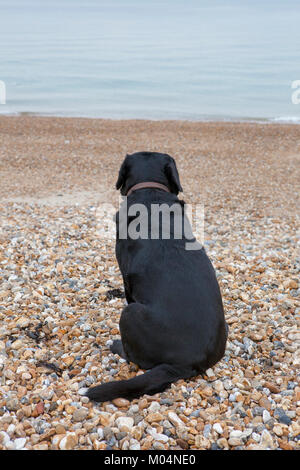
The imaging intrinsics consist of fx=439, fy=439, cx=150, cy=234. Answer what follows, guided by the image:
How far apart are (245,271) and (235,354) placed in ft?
7.23

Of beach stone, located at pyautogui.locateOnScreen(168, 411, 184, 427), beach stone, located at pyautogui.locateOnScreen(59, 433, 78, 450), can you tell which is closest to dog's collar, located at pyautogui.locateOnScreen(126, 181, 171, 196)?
beach stone, located at pyautogui.locateOnScreen(168, 411, 184, 427)

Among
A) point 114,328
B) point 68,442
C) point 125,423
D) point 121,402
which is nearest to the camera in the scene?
point 68,442

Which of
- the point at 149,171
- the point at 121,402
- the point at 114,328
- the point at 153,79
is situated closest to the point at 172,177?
the point at 149,171

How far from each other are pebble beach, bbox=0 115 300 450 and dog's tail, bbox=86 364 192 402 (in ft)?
0.23

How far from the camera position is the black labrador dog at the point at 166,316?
367 cm

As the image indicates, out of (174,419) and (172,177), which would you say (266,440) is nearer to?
(174,419)

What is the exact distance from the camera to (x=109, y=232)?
8.33 meters

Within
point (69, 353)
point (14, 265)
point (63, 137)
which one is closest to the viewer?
point (69, 353)

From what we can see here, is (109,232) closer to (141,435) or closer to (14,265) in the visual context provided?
(14,265)

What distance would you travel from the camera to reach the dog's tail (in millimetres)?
3586

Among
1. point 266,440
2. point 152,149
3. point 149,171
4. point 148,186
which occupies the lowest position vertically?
point 266,440

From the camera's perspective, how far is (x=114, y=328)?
16.0ft

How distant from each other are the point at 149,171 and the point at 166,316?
6.16 ft
